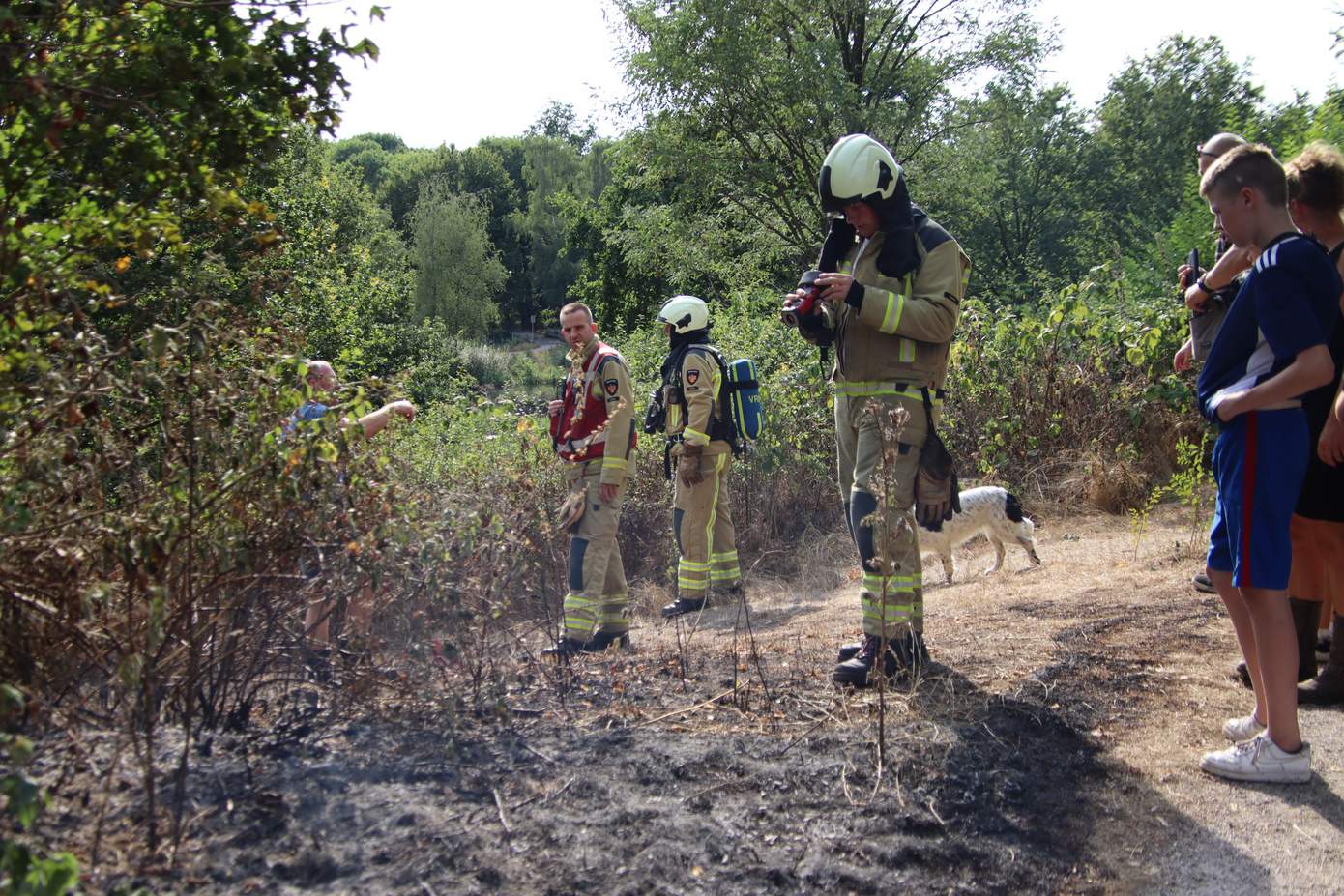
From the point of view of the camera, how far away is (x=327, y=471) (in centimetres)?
339

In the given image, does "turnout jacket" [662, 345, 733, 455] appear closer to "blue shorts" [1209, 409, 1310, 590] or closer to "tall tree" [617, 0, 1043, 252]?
"blue shorts" [1209, 409, 1310, 590]

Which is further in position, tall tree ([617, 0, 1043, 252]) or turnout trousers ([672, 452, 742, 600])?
tall tree ([617, 0, 1043, 252])

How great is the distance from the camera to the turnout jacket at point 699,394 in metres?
8.41

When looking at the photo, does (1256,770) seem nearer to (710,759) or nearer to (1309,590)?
(1309,590)

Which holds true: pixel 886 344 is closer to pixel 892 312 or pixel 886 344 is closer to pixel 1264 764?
pixel 892 312

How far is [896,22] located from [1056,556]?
62.8 ft

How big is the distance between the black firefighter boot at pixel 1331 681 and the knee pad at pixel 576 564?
3.77 m

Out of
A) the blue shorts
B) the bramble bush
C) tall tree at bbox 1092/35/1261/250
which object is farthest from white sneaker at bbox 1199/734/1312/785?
tall tree at bbox 1092/35/1261/250

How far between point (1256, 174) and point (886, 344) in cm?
153

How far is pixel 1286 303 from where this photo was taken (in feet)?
11.0

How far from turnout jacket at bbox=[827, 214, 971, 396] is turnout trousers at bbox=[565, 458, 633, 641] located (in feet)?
7.08

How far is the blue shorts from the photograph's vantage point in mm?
3410

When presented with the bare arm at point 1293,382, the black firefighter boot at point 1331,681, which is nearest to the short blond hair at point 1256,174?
the bare arm at point 1293,382

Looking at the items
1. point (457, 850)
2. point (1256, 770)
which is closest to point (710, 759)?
point (457, 850)
